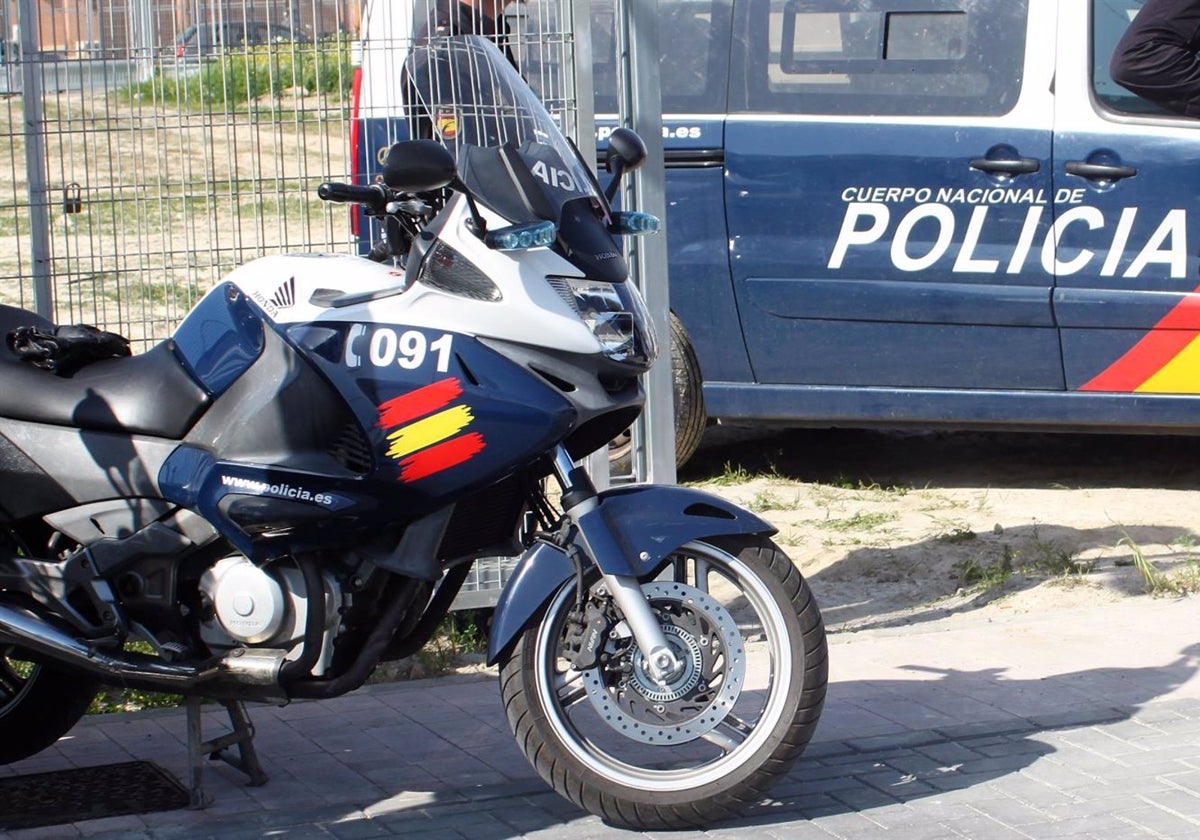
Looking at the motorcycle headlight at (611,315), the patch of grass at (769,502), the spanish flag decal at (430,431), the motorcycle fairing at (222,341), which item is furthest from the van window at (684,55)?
the spanish flag decal at (430,431)

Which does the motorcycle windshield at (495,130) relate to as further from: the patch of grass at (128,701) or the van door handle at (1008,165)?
the van door handle at (1008,165)

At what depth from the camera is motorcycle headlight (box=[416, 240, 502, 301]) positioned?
3.83 m

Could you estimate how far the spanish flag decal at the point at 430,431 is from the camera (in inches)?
150

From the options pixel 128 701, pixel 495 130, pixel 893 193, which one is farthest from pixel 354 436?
pixel 893 193

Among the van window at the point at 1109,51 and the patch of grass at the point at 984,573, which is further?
the van window at the point at 1109,51

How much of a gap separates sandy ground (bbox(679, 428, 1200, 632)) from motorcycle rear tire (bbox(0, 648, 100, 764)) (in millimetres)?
2509

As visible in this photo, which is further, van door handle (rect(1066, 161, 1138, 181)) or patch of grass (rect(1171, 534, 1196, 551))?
van door handle (rect(1066, 161, 1138, 181))

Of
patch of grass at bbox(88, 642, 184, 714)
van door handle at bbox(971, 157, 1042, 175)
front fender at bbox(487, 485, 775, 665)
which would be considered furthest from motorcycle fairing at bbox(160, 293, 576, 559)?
van door handle at bbox(971, 157, 1042, 175)

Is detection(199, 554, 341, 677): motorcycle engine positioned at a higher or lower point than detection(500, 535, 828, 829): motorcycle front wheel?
higher

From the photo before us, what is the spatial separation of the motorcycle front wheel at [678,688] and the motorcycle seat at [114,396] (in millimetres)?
931

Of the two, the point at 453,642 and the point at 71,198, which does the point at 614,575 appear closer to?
the point at 453,642

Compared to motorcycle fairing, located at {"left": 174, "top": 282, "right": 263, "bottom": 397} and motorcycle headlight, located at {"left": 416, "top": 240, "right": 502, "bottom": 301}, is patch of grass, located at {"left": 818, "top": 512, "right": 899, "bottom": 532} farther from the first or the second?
motorcycle fairing, located at {"left": 174, "top": 282, "right": 263, "bottom": 397}

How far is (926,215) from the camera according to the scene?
686 centimetres

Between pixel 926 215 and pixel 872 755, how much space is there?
9.56 ft
